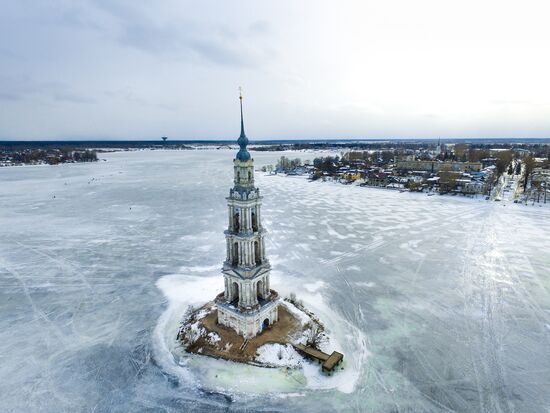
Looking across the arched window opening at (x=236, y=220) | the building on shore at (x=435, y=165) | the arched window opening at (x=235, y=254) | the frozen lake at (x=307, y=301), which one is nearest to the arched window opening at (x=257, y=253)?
the arched window opening at (x=235, y=254)

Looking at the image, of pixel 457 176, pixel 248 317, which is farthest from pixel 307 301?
pixel 457 176

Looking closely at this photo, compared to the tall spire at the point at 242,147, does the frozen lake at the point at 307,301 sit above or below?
below

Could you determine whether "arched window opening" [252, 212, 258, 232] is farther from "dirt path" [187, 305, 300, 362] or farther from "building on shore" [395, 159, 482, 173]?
"building on shore" [395, 159, 482, 173]

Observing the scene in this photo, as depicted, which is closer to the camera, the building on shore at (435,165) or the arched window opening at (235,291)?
the arched window opening at (235,291)

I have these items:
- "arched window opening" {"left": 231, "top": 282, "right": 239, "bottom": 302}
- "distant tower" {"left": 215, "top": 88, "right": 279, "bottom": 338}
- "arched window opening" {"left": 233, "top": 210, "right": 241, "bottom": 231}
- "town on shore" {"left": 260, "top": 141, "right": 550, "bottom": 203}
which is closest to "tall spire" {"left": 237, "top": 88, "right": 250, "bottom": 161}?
"distant tower" {"left": 215, "top": 88, "right": 279, "bottom": 338}

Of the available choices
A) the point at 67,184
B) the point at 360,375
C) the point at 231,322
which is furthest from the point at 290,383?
the point at 67,184

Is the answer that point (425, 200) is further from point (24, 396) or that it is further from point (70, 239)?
point (24, 396)

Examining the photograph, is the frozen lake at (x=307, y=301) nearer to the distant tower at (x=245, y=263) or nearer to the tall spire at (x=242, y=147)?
the distant tower at (x=245, y=263)
